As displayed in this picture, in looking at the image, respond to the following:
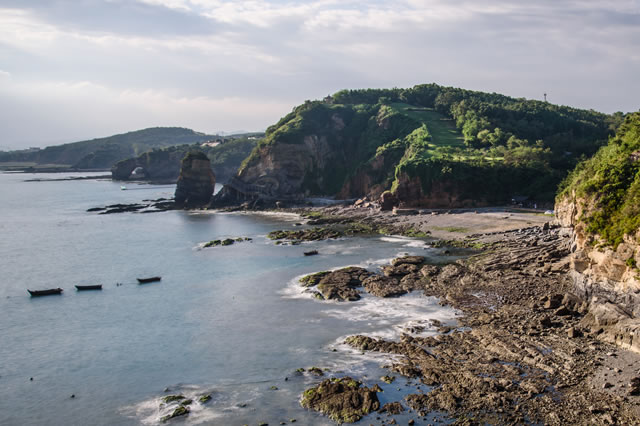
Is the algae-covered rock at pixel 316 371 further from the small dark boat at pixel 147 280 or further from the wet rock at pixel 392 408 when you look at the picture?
the small dark boat at pixel 147 280

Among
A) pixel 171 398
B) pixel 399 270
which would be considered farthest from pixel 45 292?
pixel 399 270

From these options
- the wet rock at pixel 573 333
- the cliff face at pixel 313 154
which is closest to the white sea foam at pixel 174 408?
the wet rock at pixel 573 333

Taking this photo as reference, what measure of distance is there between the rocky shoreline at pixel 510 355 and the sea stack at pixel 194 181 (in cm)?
7177

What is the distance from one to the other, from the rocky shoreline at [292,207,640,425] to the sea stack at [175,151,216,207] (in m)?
71.8

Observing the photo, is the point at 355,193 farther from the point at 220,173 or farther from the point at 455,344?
the point at 220,173

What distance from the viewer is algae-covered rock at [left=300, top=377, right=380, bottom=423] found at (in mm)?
23922

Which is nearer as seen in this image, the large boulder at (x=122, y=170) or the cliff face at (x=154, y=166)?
the large boulder at (x=122, y=170)

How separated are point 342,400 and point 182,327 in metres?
17.6

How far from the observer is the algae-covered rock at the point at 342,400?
2392 centimetres

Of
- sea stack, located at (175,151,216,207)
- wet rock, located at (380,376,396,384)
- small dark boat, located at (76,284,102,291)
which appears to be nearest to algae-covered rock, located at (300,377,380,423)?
wet rock, located at (380,376,396,384)

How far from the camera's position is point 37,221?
94.0 m

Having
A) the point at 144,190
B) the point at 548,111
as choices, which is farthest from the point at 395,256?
the point at 144,190

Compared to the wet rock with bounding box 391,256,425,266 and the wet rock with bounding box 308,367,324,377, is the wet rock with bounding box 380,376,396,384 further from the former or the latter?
the wet rock with bounding box 391,256,425,266

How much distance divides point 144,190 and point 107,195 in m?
16.6
